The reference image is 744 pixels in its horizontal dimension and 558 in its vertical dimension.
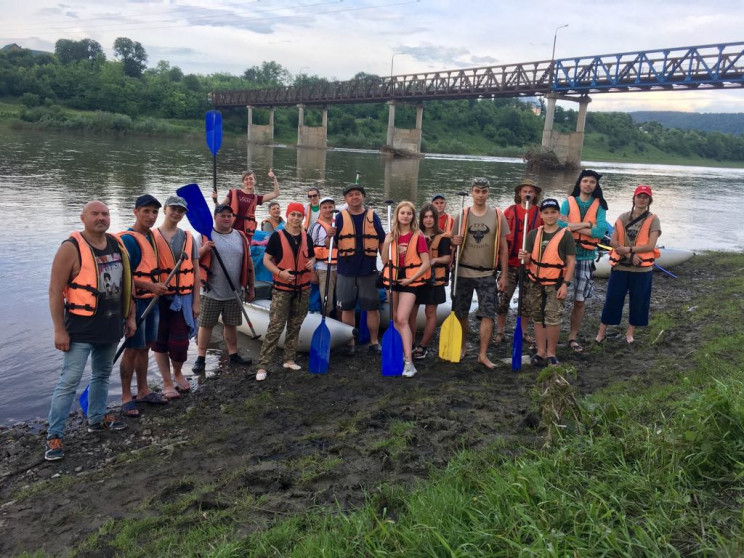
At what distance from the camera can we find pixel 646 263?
19.1ft

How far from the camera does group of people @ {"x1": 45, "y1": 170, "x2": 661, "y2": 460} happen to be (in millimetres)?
3963

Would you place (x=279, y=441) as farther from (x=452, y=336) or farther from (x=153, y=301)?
(x=452, y=336)

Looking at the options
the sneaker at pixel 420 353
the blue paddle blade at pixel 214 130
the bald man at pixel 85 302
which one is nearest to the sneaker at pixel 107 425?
the bald man at pixel 85 302

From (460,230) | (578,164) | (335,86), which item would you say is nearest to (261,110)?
(335,86)

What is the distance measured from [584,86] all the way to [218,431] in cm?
5255

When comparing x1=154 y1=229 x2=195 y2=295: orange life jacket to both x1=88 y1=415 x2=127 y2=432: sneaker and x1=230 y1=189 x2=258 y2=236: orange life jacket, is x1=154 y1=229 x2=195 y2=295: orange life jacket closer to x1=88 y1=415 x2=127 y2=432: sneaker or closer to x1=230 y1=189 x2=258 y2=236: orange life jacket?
x1=88 y1=415 x2=127 y2=432: sneaker

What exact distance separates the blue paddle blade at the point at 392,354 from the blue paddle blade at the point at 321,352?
2.09ft

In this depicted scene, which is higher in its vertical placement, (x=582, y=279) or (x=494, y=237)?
(x=494, y=237)

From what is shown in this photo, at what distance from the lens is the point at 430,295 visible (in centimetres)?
570

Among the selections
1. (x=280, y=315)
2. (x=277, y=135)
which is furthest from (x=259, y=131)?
(x=280, y=315)

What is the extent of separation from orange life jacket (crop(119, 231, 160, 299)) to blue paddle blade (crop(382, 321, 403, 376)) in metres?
2.20

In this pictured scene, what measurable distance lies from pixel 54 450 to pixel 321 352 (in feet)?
8.20

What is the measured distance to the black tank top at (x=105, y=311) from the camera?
3.87 metres

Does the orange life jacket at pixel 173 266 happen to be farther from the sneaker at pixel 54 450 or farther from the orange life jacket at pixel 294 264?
the sneaker at pixel 54 450
